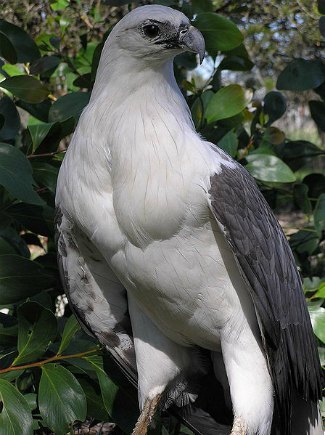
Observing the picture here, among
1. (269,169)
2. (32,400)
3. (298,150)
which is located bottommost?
(32,400)

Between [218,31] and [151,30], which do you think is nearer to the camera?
[151,30]

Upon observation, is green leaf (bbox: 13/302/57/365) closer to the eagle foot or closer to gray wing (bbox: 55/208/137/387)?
gray wing (bbox: 55/208/137/387)

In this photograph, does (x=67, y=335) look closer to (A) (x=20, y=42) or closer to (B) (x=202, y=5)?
(A) (x=20, y=42)

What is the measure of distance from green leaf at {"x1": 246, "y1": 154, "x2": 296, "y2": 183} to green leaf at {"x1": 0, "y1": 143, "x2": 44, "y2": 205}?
1.29 m

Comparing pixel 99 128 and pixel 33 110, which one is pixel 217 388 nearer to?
pixel 99 128

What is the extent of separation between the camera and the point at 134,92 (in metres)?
3.12

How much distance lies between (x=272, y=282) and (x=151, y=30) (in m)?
1.09

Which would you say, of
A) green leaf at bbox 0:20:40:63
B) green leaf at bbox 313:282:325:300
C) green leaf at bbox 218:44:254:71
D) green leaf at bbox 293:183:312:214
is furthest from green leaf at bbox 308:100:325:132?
green leaf at bbox 0:20:40:63

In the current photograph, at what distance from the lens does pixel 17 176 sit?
3312mm

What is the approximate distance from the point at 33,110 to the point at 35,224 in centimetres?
64

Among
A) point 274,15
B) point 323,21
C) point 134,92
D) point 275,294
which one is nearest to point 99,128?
point 134,92

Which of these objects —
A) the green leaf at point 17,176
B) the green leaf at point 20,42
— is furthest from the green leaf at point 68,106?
the green leaf at point 17,176

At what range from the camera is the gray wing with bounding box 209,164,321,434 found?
3.01 m

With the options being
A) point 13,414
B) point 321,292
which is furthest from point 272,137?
point 13,414
